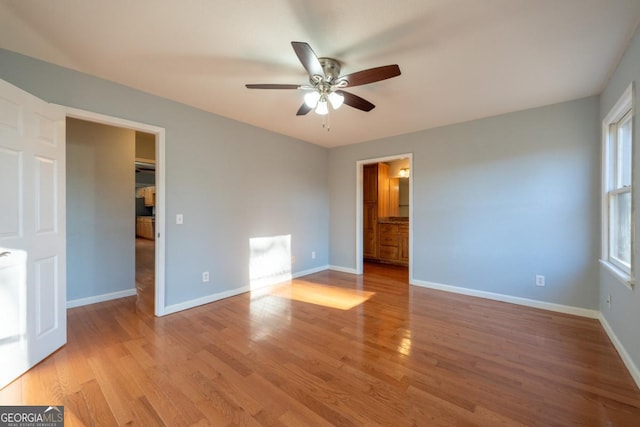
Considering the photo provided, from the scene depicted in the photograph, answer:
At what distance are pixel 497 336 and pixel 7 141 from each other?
417 cm

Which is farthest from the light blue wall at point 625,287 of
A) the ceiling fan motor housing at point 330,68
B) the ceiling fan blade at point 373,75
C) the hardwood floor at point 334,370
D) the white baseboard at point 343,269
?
the white baseboard at point 343,269

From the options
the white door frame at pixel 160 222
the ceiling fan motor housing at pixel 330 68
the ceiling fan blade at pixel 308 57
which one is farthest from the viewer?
the white door frame at pixel 160 222

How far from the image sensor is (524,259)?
3.26 metres

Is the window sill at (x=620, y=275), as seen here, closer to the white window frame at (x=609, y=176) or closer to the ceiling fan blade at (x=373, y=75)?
the white window frame at (x=609, y=176)

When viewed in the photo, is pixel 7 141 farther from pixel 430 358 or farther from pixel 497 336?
pixel 497 336

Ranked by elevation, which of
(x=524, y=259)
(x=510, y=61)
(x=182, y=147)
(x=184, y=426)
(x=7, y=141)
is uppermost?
(x=510, y=61)

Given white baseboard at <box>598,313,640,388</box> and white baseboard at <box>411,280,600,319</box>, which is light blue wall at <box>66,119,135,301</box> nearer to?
white baseboard at <box>411,280,600,319</box>

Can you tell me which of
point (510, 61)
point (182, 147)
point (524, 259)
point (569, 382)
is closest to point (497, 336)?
point (569, 382)

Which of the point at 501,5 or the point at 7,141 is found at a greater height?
the point at 501,5

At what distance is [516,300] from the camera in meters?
3.30

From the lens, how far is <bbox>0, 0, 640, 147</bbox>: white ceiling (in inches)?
64.4

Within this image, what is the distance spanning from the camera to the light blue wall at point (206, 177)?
239cm

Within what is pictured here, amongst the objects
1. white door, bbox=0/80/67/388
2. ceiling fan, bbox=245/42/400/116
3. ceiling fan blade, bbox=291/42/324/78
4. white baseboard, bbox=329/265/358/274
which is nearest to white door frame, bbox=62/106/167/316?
white door, bbox=0/80/67/388
